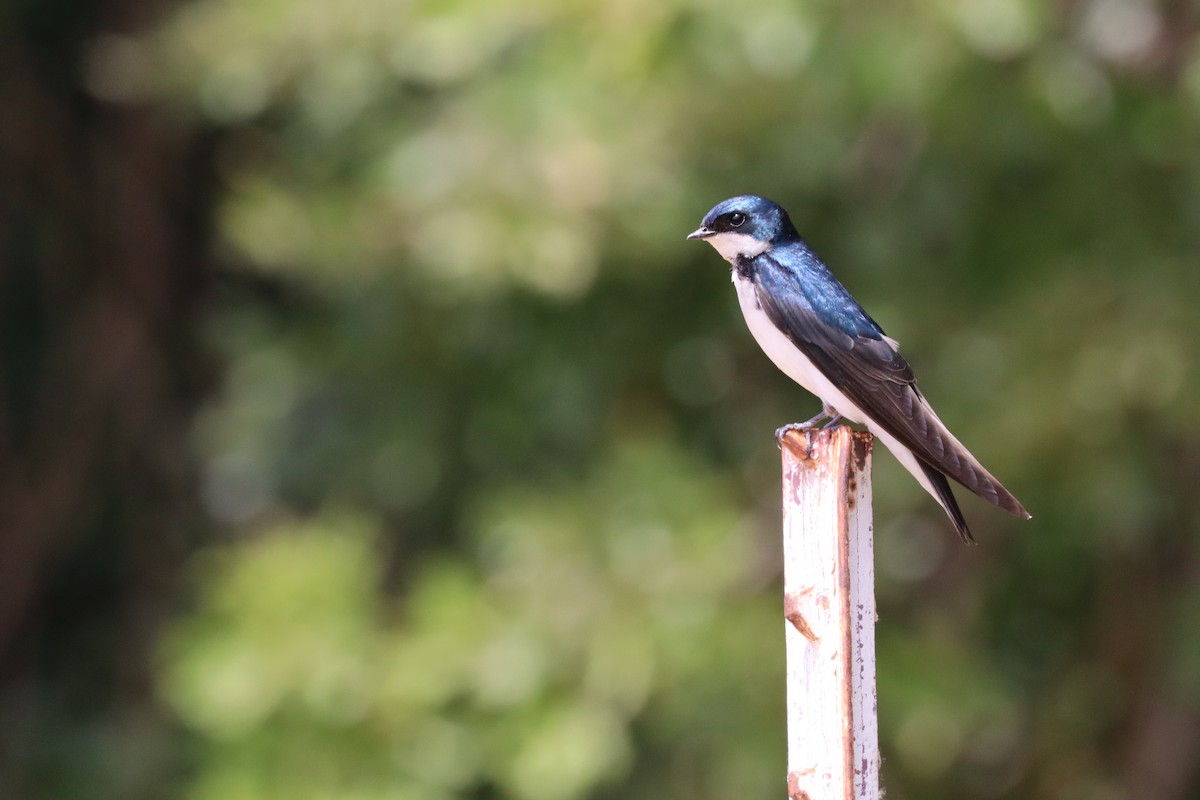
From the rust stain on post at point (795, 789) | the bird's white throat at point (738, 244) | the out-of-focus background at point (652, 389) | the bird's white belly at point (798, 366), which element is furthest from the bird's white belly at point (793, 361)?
the out-of-focus background at point (652, 389)

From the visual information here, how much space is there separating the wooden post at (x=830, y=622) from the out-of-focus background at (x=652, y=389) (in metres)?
2.85

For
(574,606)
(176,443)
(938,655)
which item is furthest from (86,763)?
(938,655)

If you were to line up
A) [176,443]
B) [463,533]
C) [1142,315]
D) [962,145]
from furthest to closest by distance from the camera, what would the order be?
[176,443] → [463,533] → [962,145] → [1142,315]

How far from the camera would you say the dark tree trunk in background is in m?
8.55

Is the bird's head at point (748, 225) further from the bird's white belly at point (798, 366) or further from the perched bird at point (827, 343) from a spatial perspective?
the bird's white belly at point (798, 366)

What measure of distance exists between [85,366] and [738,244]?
20.0ft

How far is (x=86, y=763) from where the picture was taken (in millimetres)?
8086

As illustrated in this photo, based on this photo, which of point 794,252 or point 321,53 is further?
point 321,53

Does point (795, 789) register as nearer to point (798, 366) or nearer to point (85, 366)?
point (798, 366)

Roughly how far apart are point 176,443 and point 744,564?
4.31 m

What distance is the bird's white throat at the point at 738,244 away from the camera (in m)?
3.39

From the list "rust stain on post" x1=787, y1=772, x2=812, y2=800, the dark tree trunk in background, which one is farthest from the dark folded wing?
the dark tree trunk in background

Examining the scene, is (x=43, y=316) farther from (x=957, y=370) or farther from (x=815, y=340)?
(x=815, y=340)

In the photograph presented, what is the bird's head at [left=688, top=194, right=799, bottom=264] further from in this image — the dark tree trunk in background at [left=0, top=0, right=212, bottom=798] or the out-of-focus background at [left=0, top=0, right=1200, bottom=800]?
the dark tree trunk in background at [left=0, top=0, right=212, bottom=798]
